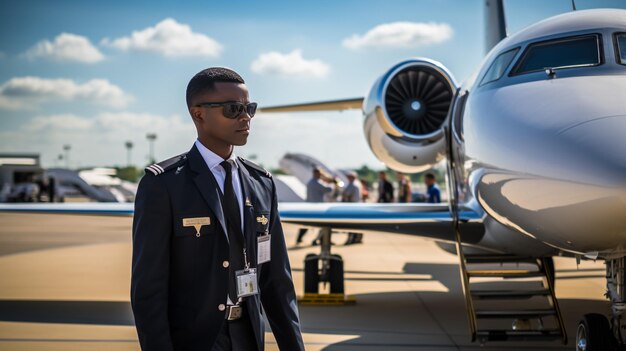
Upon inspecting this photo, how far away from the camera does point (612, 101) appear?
17.1 ft

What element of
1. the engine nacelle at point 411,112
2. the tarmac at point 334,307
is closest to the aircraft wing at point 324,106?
the engine nacelle at point 411,112

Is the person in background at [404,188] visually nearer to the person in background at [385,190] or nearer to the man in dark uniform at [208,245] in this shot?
the person in background at [385,190]

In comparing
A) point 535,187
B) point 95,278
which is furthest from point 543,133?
point 95,278

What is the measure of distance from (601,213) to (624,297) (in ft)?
5.20

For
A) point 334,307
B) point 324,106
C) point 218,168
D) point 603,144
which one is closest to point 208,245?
point 218,168

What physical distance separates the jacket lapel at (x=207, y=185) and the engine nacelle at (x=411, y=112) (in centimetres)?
841

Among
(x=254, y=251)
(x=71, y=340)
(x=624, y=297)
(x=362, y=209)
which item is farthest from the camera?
(x=362, y=209)

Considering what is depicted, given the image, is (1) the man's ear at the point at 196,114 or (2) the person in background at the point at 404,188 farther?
(2) the person in background at the point at 404,188

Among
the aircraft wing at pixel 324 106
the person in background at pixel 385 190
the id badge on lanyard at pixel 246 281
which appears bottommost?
the id badge on lanyard at pixel 246 281

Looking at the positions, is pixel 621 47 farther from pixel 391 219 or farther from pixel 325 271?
pixel 325 271

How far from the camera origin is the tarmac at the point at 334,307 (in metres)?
7.48

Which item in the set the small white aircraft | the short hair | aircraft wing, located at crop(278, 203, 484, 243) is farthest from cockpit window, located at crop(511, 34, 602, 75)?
the short hair

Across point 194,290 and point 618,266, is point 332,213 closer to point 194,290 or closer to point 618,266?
point 618,266

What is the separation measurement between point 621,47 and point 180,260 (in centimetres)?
479
